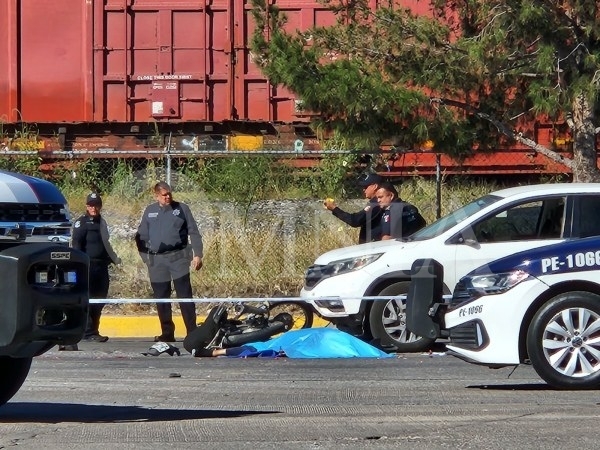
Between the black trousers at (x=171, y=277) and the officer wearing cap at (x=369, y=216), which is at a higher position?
the officer wearing cap at (x=369, y=216)

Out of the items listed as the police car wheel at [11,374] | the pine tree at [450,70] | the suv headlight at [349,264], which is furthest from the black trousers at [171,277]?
the police car wheel at [11,374]

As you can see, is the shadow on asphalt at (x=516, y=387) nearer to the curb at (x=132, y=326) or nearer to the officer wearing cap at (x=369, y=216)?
the officer wearing cap at (x=369, y=216)

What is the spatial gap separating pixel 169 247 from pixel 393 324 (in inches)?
111

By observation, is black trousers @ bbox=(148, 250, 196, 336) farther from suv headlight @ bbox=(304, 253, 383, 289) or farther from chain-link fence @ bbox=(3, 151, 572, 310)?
chain-link fence @ bbox=(3, 151, 572, 310)

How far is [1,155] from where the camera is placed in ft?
58.1

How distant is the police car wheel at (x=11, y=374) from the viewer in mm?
7922

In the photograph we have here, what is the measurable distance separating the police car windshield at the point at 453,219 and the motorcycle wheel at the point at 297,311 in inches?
70.6

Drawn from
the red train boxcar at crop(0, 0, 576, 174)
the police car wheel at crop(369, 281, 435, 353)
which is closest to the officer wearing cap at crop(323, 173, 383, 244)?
the police car wheel at crop(369, 281, 435, 353)

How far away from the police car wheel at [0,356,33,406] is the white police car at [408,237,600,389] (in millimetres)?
3352

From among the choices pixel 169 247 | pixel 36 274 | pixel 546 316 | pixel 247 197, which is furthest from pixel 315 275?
pixel 36 274

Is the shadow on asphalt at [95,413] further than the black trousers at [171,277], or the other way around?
the black trousers at [171,277]

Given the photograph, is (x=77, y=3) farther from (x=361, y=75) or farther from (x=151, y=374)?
(x=151, y=374)

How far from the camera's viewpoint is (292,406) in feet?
28.2

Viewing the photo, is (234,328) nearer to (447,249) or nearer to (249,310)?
(249,310)
